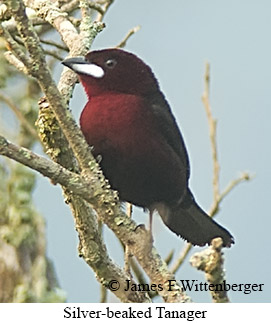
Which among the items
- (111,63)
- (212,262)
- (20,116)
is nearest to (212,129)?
(111,63)

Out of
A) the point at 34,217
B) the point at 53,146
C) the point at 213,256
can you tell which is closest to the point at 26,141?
the point at 34,217

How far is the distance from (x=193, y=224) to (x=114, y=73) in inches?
23.9

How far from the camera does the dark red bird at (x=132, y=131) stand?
263 centimetres

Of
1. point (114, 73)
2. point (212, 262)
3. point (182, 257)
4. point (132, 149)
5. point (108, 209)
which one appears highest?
point (114, 73)

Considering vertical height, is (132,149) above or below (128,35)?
below

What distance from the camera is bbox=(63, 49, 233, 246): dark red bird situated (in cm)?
263

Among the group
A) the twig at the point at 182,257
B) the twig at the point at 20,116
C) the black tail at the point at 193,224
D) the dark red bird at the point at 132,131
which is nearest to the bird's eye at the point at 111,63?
the dark red bird at the point at 132,131

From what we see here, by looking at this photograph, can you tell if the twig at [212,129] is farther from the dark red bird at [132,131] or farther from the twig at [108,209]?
the twig at [108,209]

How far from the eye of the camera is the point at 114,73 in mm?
2775

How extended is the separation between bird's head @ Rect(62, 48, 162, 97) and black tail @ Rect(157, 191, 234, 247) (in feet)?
1.47

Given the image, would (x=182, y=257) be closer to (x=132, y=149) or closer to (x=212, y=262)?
(x=132, y=149)

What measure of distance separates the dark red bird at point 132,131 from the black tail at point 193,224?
8 cm
